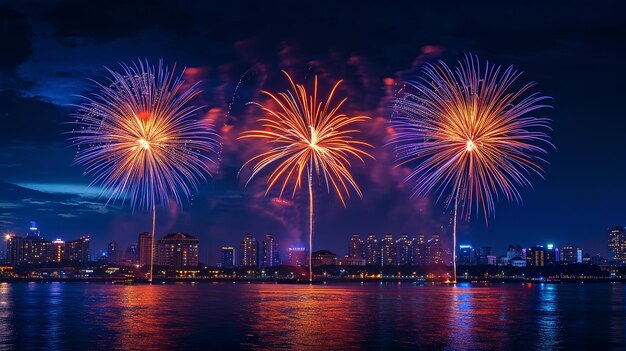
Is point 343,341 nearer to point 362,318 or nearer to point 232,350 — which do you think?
point 232,350

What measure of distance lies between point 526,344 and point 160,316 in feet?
105

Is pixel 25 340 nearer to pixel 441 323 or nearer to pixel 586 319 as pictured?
pixel 441 323

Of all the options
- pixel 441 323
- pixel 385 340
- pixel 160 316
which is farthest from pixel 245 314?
pixel 385 340

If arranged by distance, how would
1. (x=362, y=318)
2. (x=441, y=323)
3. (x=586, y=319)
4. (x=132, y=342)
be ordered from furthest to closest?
(x=586, y=319) → (x=362, y=318) → (x=441, y=323) → (x=132, y=342)

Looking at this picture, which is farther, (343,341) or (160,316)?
(160,316)

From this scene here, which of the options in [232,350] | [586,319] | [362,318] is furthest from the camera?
[586,319]

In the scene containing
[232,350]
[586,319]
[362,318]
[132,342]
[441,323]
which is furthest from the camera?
[586,319]

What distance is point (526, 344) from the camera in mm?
43969

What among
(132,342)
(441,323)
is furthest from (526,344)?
(132,342)

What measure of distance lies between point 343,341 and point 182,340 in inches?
384

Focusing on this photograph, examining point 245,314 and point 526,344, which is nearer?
point 526,344

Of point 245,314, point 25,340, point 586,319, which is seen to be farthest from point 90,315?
point 586,319

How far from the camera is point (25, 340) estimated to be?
44125 mm

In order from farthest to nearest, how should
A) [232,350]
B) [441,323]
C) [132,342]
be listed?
[441,323]
[132,342]
[232,350]
